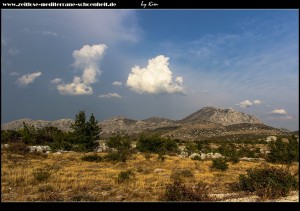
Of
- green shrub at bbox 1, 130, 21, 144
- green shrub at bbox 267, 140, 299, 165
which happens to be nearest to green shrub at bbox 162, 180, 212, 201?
green shrub at bbox 267, 140, 299, 165

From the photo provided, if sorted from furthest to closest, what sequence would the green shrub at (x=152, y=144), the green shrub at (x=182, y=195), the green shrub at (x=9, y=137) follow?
the green shrub at (x=9, y=137) → the green shrub at (x=152, y=144) → the green shrub at (x=182, y=195)

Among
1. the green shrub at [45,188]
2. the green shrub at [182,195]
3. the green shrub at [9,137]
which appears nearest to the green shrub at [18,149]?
the green shrub at [9,137]

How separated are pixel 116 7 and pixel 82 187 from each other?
389 inches

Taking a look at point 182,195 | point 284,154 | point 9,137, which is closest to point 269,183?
point 182,195

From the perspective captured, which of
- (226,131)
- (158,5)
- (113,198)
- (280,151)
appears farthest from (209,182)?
(226,131)

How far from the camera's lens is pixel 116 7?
468 inches

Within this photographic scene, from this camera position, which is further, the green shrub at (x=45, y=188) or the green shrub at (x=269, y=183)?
the green shrub at (x=45, y=188)

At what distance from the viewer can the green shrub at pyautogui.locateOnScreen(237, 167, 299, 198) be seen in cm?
1377

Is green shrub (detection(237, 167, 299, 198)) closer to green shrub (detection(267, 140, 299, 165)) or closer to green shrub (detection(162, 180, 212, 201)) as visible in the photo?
green shrub (detection(162, 180, 212, 201))

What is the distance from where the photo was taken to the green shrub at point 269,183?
13768 mm

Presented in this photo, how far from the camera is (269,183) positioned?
14.1 metres

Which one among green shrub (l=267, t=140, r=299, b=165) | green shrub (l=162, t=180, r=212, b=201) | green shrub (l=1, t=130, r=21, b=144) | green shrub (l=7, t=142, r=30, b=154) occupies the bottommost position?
green shrub (l=267, t=140, r=299, b=165)

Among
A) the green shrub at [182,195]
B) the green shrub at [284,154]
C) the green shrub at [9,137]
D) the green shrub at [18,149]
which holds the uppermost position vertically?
the green shrub at [9,137]

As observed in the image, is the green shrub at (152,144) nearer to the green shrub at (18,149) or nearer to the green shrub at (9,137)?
the green shrub at (18,149)
